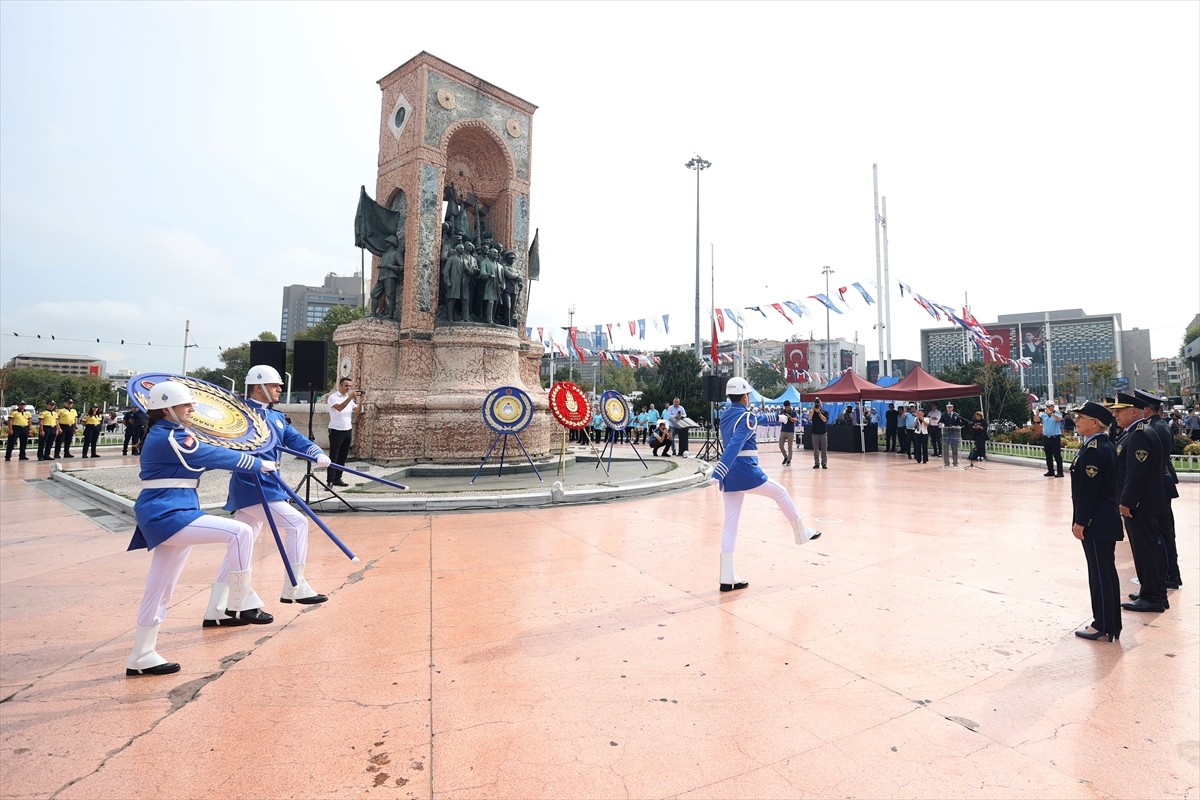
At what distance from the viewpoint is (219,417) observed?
4332 millimetres

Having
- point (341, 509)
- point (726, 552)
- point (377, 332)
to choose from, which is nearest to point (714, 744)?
point (726, 552)

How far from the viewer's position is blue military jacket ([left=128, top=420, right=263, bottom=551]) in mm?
3621

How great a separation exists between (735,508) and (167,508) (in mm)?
4292

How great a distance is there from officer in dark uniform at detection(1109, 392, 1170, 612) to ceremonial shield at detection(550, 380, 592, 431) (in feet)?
29.4

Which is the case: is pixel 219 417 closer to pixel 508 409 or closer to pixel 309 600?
pixel 309 600

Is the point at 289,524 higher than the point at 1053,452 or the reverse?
the reverse

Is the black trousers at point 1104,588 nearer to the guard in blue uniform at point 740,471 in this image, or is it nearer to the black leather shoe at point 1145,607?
the black leather shoe at point 1145,607

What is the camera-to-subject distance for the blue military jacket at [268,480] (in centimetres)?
458

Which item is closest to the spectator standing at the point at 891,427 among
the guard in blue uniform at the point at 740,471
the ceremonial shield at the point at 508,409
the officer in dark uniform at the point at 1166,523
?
the ceremonial shield at the point at 508,409

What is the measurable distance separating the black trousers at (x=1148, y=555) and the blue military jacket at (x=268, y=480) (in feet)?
21.3

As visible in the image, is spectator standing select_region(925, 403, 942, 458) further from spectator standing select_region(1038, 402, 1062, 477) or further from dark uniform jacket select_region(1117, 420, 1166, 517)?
dark uniform jacket select_region(1117, 420, 1166, 517)

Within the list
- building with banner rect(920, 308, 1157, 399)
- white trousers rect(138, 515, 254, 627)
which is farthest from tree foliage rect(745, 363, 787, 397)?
white trousers rect(138, 515, 254, 627)

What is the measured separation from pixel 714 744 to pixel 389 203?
1518 centimetres

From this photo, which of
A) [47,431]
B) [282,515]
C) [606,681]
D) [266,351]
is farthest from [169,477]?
[47,431]
